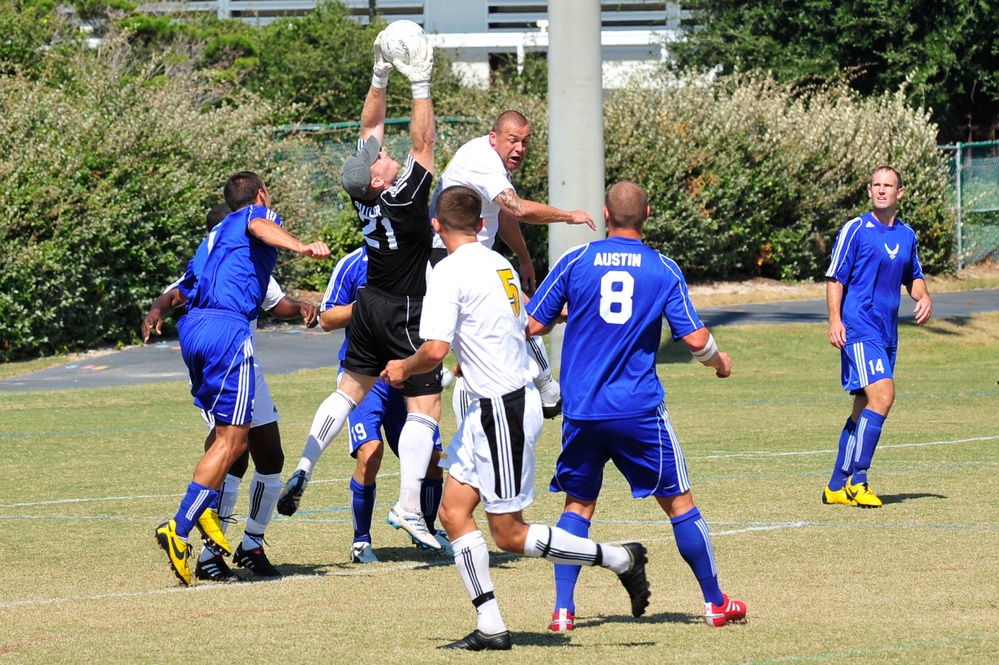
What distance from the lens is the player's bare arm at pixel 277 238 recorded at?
284 inches

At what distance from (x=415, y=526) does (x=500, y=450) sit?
2.27 meters

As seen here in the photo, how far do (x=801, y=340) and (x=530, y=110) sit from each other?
785cm

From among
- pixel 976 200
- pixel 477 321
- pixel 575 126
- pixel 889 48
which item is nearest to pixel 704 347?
pixel 477 321

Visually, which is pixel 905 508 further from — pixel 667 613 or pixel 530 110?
pixel 530 110

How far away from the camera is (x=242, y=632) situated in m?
6.12

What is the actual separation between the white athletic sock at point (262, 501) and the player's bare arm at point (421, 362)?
1.89m

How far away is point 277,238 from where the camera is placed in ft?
24.4

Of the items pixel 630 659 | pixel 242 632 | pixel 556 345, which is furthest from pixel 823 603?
pixel 556 345

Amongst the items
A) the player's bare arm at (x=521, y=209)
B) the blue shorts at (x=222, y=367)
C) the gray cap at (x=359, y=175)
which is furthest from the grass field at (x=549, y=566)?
the gray cap at (x=359, y=175)

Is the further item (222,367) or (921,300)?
(921,300)

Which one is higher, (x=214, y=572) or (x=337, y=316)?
(x=337, y=316)

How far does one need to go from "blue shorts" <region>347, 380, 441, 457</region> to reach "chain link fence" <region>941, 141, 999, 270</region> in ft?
80.9

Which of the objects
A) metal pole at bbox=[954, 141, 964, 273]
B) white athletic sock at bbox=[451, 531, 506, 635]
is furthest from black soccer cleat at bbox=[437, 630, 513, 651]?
metal pole at bbox=[954, 141, 964, 273]

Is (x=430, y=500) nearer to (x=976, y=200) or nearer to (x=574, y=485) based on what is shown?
(x=574, y=485)
